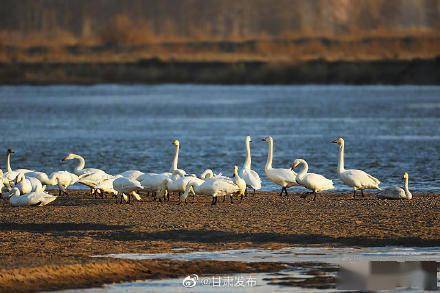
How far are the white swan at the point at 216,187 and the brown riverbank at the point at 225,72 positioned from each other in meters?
49.2

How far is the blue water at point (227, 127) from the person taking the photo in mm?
26312

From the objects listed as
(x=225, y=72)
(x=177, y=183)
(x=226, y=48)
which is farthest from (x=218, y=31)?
(x=177, y=183)

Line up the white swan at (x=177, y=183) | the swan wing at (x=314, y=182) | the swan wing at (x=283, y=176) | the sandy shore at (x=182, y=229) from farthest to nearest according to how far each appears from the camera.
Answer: the swan wing at (x=283, y=176) < the swan wing at (x=314, y=182) < the white swan at (x=177, y=183) < the sandy shore at (x=182, y=229)

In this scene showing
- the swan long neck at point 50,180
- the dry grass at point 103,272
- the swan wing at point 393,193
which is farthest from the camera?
the swan long neck at point 50,180

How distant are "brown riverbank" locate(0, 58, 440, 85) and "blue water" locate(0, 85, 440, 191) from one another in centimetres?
77

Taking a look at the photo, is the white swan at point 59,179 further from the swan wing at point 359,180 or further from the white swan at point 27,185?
the swan wing at point 359,180

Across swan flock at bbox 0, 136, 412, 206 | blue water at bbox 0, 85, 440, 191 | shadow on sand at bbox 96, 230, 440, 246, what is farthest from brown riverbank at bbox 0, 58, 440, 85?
shadow on sand at bbox 96, 230, 440, 246

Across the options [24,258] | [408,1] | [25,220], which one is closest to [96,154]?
[25,220]

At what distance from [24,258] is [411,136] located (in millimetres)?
22998

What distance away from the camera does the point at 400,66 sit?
66625 mm

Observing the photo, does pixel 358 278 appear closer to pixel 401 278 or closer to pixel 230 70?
pixel 401 278

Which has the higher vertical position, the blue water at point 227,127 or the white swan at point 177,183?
the blue water at point 227,127

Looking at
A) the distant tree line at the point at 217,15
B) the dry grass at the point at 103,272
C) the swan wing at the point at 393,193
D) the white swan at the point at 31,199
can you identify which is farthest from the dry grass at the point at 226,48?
the dry grass at the point at 103,272

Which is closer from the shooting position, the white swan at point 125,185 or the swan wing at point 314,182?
the white swan at point 125,185
